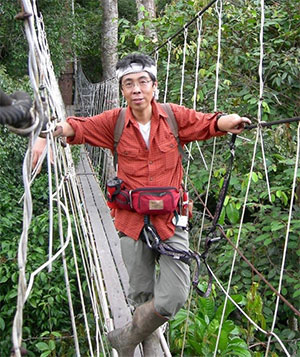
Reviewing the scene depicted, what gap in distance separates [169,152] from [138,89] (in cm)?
19

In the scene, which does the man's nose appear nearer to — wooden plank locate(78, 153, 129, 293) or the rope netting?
the rope netting

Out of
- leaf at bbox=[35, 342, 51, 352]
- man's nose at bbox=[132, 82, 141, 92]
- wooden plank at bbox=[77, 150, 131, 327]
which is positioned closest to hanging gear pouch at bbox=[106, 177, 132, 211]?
man's nose at bbox=[132, 82, 141, 92]

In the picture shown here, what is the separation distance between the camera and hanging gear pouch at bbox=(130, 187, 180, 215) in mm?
1440

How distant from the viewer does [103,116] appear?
1.52m

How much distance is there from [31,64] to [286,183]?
2102 millimetres

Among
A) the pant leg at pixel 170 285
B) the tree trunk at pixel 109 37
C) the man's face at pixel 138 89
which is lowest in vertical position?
the pant leg at pixel 170 285

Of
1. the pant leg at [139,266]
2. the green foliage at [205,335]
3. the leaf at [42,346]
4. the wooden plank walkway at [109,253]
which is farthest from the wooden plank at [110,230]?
the pant leg at [139,266]

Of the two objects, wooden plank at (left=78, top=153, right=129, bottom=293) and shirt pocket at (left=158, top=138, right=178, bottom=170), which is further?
wooden plank at (left=78, top=153, right=129, bottom=293)

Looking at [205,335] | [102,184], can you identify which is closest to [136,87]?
[205,335]

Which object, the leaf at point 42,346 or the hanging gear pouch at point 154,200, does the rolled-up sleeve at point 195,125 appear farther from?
the leaf at point 42,346

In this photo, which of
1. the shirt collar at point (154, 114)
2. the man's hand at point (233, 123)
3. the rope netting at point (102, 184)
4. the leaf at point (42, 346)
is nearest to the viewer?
the rope netting at point (102, 184)

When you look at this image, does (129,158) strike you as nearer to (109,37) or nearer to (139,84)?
(139,84)

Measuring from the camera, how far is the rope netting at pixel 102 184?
808 mm

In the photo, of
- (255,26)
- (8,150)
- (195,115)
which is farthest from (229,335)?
(8,150)
